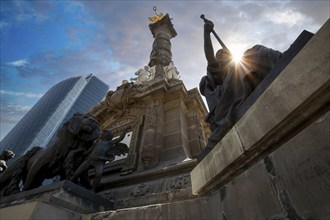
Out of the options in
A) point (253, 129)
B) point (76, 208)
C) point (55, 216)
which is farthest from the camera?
point (76, 208)

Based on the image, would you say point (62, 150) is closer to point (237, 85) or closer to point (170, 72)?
point (237, 85)

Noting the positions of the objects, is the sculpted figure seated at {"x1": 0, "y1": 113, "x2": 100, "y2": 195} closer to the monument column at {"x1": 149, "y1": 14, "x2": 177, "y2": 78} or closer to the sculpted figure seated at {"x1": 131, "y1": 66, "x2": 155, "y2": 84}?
the monument column at {"x1": 149, "y1": 14, "x2": 177, "y2": 78}

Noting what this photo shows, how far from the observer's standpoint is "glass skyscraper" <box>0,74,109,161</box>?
178ft

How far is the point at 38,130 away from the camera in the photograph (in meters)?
56.4

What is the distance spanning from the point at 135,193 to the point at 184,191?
4.98 feet

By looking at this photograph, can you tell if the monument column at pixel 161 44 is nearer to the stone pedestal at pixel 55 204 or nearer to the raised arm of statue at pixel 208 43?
the raised arm of statue at pixel 208 43

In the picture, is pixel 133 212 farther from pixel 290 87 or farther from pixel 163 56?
pixel 163 56

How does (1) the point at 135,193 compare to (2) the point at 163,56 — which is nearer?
(1) the point at 135,193

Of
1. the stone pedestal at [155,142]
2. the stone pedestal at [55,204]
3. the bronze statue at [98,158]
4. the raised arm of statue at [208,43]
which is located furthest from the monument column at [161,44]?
the stone pedestal at [55,204]

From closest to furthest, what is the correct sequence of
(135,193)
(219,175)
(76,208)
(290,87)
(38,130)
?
1. (290,87)
2. (219,175)
3. (76,208)
4. (135,193)
5. (38,130)

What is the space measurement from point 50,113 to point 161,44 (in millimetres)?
60881

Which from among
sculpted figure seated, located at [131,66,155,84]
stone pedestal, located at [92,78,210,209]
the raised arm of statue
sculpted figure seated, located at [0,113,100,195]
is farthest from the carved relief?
sculpted figure seated, located at [131,66,155,84]

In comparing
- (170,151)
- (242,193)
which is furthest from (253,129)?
(170,151)

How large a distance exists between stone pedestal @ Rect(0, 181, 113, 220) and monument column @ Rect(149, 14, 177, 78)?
6452mm
